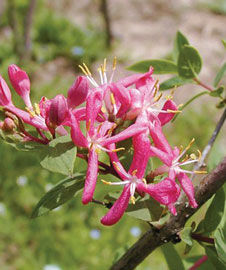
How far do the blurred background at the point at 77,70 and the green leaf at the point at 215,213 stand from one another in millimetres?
186

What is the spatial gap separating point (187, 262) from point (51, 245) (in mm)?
1686

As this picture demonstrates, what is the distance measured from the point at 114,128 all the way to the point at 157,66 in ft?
0.86

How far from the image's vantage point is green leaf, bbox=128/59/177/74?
930mm

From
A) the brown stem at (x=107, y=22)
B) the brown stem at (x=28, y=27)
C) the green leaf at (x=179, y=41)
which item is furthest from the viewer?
the brown stem at (x=107, y=22)

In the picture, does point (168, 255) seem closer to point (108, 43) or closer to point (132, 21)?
point (108, 43)

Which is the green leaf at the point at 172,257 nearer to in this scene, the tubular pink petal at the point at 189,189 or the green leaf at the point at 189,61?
the tubular pink petal at the point at 189,189

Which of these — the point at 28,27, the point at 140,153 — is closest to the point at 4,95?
the point at 140,153

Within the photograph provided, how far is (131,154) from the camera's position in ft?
2.54

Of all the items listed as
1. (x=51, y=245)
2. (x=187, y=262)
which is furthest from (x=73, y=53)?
(x=187, y=262)

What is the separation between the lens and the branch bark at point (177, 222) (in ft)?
2.41

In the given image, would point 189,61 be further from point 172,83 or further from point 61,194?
point 61,194

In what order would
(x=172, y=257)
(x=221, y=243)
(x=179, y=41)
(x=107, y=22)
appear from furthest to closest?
(x=107, y=22) < (x=179, y=41) < (x=172, y=257) < (x=221, y=243)

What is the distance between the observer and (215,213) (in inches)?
32.1

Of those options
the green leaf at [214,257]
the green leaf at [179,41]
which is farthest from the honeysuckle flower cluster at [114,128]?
the green leaf at [179,41]
